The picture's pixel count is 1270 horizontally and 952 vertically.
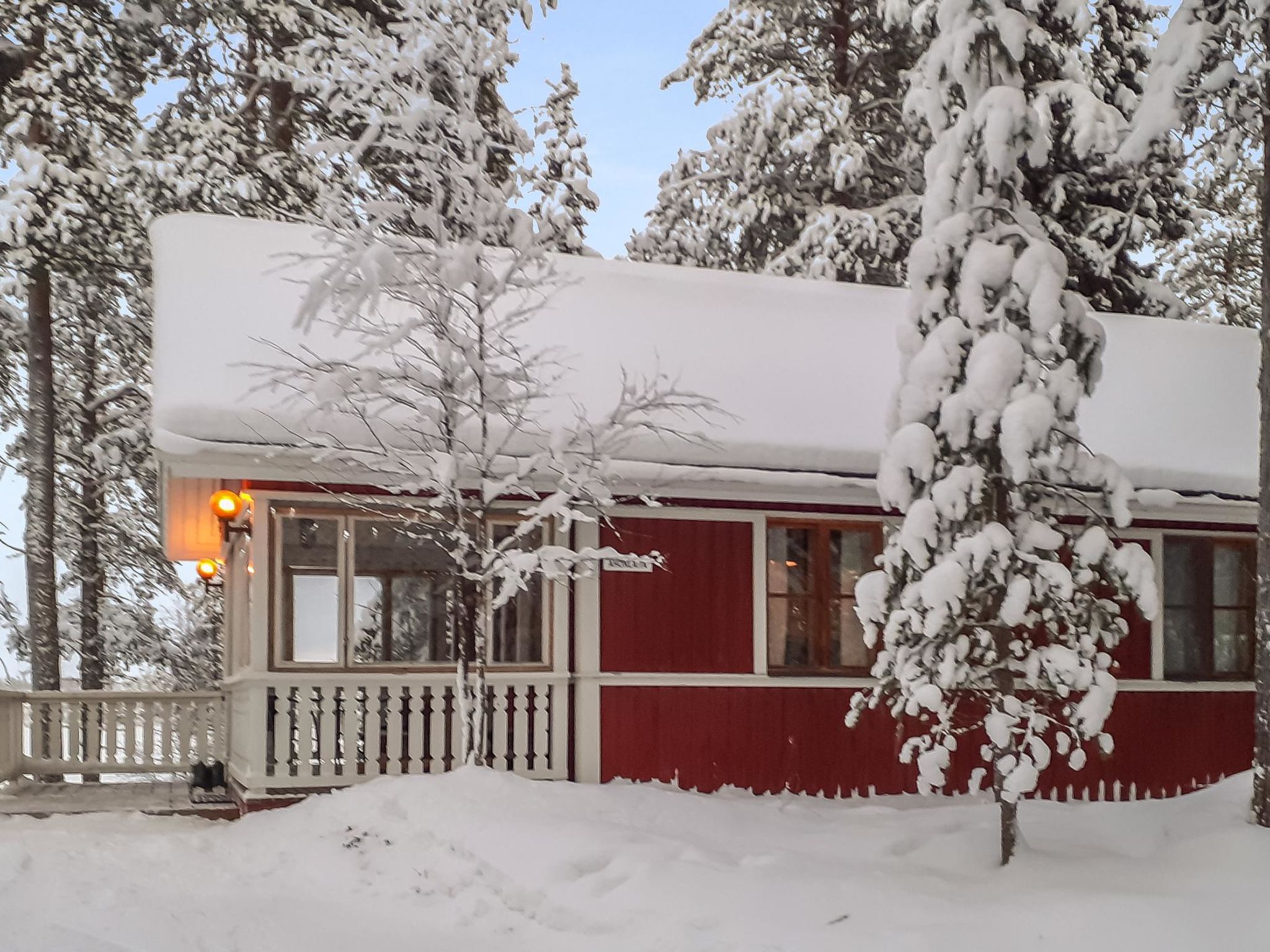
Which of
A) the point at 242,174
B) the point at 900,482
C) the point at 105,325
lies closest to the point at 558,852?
the point at 900,482

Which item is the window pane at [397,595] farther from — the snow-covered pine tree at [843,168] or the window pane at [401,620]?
the snow-covered pine tree at [843,168]

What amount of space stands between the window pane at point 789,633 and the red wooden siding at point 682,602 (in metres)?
0.26

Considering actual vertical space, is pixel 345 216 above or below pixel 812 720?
above

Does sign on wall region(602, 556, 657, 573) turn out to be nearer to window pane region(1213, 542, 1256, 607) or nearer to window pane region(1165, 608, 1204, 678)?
window pane region(1165, 608, 1204, 678)

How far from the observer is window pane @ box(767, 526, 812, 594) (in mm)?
11547

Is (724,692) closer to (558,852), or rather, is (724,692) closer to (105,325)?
(558,852)

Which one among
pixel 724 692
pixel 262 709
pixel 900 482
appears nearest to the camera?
pixel 900 482

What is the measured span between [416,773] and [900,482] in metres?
4.63

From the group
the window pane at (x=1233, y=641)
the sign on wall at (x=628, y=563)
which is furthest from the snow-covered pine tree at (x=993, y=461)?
the window pane at (x=1233, y=641)

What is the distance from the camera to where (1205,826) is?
8414 millimetres

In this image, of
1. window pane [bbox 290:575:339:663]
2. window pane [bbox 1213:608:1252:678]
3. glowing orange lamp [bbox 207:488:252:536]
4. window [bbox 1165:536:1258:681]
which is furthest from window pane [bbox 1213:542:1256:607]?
glowing orange lamp [bbox 207:488:252:536]

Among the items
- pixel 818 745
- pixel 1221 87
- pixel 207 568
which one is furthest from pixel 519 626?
pixel 1221 87

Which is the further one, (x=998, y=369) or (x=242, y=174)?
(x=242, y=174)

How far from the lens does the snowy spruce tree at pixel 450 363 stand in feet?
28.9
